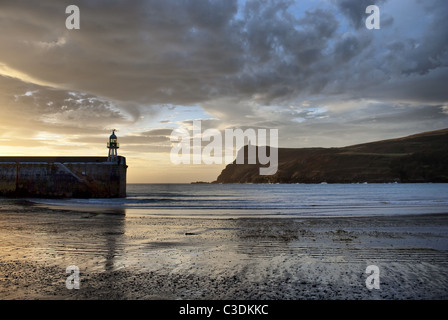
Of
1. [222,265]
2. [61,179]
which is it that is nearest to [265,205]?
[222,265]

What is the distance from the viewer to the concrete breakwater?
1922 inches

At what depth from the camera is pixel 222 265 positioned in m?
7.74

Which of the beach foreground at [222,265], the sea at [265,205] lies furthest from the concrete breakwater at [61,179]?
the beach foreground at [222,265]

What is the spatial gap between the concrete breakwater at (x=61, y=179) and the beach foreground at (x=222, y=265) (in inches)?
1487

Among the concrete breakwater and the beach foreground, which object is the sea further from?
the beach foreground

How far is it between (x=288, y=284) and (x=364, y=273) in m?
2.01

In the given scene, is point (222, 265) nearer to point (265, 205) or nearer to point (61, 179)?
point (265, 205)

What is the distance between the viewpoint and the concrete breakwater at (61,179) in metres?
48.8

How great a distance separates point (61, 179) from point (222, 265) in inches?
1901

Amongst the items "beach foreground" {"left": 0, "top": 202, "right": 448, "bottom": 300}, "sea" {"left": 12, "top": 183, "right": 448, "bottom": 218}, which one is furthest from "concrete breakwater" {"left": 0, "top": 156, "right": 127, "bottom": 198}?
"beach foreground" {"left": 0, "top": 202, "right": 448, "bottom": 300}

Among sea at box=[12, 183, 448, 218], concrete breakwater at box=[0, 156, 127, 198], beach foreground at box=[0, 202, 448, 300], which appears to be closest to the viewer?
beach foreground at box=[0, 202, 448, 300]

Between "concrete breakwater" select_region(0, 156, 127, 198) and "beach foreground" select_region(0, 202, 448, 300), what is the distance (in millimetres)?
37781

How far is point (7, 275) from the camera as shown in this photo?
664cm
